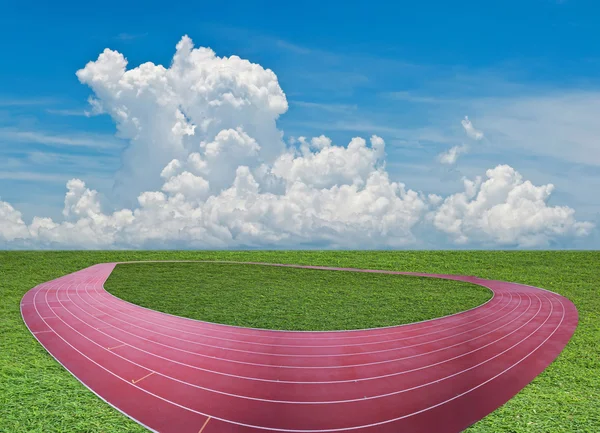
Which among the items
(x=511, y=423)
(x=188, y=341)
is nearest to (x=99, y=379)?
(x=188, y=341)

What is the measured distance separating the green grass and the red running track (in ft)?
3.00

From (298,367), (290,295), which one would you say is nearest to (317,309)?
(290,295)

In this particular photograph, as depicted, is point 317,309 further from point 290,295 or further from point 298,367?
point 298,367

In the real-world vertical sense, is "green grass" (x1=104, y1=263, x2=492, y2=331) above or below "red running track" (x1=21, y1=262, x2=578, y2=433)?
above

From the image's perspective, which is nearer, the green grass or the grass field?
the grass field

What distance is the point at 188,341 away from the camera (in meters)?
9.75

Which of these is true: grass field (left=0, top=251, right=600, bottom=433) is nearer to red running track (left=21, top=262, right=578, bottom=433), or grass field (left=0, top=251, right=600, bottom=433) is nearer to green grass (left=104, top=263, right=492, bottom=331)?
green grass (left=104, top=263, right=492, bottom=331)

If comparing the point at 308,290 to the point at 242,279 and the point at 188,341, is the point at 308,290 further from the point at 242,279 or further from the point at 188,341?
the point at 188,341

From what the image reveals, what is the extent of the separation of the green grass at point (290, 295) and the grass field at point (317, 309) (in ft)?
0.21

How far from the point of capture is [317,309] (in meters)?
13.3

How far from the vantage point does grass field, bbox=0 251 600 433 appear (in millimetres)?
6141

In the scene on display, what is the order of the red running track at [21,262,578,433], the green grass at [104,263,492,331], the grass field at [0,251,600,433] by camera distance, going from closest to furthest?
the grass field at [0,251,600,433] < the red running track at [21,262,578,433] < the green grass at [104,263,492,331]

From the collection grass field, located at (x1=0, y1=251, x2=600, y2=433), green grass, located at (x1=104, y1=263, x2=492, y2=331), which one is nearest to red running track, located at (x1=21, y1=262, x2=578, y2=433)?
grass field, located at (x1=0, y1=251, x2=600, y2=433)

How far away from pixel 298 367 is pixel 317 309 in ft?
16.7
